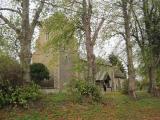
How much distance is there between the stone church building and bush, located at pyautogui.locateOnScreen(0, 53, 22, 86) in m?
6.69

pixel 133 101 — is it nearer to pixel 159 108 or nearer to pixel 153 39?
pixel 159 108

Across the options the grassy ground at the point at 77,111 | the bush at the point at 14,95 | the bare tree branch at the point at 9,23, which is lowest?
the grassy ground at the point at 77,111

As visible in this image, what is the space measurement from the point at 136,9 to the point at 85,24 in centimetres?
1083

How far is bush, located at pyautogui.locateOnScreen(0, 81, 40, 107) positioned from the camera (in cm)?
2355

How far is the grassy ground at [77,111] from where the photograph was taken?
22.7m

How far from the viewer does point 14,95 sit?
937 inches

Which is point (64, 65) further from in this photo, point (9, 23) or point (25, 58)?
point (9, 23)

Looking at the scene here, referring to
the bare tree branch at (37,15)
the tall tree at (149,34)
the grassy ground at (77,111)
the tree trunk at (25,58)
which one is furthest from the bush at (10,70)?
the tall tree at (149,34)

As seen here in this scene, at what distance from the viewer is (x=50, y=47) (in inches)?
1447

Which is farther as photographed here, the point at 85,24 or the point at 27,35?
the point at 85,24

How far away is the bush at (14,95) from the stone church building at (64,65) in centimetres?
775

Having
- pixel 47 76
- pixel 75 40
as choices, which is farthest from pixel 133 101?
pixel 47 76

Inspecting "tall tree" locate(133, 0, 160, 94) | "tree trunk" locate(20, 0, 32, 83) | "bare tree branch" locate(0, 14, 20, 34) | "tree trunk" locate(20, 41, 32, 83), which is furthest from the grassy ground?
"tall tree" locate(133, 0, 160, 94)

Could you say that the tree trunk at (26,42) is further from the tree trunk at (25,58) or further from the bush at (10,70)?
the bush at (10,70)
